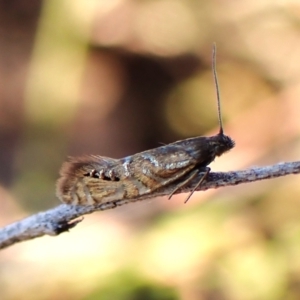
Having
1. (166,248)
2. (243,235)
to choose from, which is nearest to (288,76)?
(243,235)

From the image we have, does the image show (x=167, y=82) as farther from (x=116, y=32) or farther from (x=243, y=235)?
(x=243, y=235)

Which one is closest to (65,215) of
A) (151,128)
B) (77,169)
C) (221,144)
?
(77,169)

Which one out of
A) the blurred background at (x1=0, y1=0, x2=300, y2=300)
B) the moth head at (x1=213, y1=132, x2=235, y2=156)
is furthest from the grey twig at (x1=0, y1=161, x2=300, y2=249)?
the blurred background at (x1=0, y1=0, x2=300, y2=300)

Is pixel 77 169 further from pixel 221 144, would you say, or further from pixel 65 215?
pixel 221 144

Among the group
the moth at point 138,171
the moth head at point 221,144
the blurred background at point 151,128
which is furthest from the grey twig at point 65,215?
the blurred background at point 151,128

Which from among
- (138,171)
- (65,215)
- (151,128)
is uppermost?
(151,128)

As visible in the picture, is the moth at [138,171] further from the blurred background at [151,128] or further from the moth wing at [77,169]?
the blurred background at [151,128]

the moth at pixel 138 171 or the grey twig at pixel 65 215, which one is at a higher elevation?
the moth at pixel 138 171
